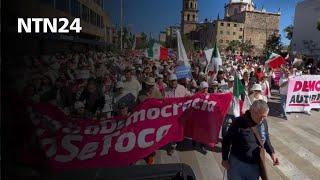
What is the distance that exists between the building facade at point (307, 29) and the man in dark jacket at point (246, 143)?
63.6m

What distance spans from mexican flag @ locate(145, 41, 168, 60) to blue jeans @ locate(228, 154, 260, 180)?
1452 centimetres

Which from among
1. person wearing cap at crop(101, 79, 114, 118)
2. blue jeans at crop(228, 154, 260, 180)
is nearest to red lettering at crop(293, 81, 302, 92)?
person wearing cap at crop(101, 79, 114, 118)

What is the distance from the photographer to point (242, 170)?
4.93m

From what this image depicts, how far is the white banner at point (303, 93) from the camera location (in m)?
13.8

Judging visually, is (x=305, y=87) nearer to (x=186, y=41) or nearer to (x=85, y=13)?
(x=186, y=41)

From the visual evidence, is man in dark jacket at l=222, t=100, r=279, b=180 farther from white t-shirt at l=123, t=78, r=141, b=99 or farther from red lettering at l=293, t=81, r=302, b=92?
red lettering at l=293, t=81, r=302, b=92

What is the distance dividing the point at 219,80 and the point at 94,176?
8.29 m

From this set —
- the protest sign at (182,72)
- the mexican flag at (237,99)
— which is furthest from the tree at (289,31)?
the mexican flag at (237,99)

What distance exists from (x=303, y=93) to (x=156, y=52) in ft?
24.9

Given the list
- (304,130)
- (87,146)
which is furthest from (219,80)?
(87,146)

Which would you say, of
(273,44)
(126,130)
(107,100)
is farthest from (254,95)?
(273,44)

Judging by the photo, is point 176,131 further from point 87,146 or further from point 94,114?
point 87,146

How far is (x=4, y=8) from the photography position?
145 inches

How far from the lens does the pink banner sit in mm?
5262
